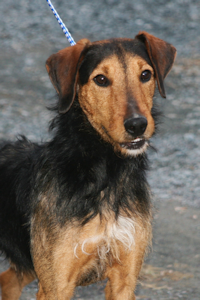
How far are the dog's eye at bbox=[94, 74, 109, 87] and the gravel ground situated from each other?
0.92m

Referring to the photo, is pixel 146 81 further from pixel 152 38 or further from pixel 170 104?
pixel 170 104

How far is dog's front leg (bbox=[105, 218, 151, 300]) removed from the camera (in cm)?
435

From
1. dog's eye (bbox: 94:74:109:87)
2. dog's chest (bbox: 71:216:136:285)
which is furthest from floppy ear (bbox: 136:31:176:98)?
dog's chest (bbox: 71:216:136:285)

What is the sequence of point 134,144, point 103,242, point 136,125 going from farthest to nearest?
point 103,242 < point 134,144 < point 136,125

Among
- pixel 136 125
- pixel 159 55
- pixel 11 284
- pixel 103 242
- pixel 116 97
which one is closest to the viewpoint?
pixel 136 125

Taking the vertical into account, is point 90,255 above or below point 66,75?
below

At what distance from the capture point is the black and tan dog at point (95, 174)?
161 inches

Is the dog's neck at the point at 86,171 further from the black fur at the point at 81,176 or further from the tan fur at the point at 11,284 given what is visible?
the tan fur at the point at 11,284

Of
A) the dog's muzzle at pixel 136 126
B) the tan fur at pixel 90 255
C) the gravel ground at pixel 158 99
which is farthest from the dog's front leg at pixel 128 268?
the gravel ground at pixel 158 99

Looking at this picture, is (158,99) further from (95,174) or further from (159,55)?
(95,174)

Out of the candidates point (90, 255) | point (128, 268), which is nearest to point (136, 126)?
point (90, 255)

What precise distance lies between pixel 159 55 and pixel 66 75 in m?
0.89

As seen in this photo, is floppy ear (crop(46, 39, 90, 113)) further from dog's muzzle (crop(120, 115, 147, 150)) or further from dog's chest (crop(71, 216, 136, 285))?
dog's chest (crop(71, 216, 136, 285))

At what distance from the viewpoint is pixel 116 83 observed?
404 cm
